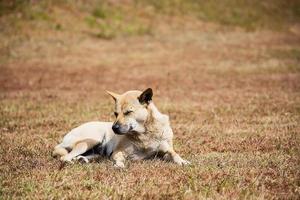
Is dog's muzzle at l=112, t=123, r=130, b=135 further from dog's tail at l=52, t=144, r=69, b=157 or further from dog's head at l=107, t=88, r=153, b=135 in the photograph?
dog's tail at l=52, t=144, r=69, b=157

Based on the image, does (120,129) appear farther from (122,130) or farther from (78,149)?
(78,149)

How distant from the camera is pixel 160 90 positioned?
20562mm

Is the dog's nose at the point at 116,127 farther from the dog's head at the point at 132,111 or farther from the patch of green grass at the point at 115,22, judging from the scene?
the patch of green grass at the point at 115,22

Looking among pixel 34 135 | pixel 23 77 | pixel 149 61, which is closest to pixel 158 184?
pixel 34 135

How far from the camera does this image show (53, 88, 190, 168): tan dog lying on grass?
8.16 m

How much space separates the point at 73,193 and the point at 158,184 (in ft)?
3.71

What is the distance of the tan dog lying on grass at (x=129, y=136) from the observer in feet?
26.8

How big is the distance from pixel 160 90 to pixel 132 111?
40.7 ft

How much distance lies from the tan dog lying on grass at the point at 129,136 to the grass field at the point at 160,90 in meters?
0.26

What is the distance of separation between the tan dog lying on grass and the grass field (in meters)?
0.26

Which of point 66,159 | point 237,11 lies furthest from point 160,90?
point 237,11

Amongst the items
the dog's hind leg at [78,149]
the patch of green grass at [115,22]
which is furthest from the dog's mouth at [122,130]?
the patch of green grass at [115,22]

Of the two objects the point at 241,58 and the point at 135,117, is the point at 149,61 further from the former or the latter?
the point at 135,117

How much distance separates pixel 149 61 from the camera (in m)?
29.8
